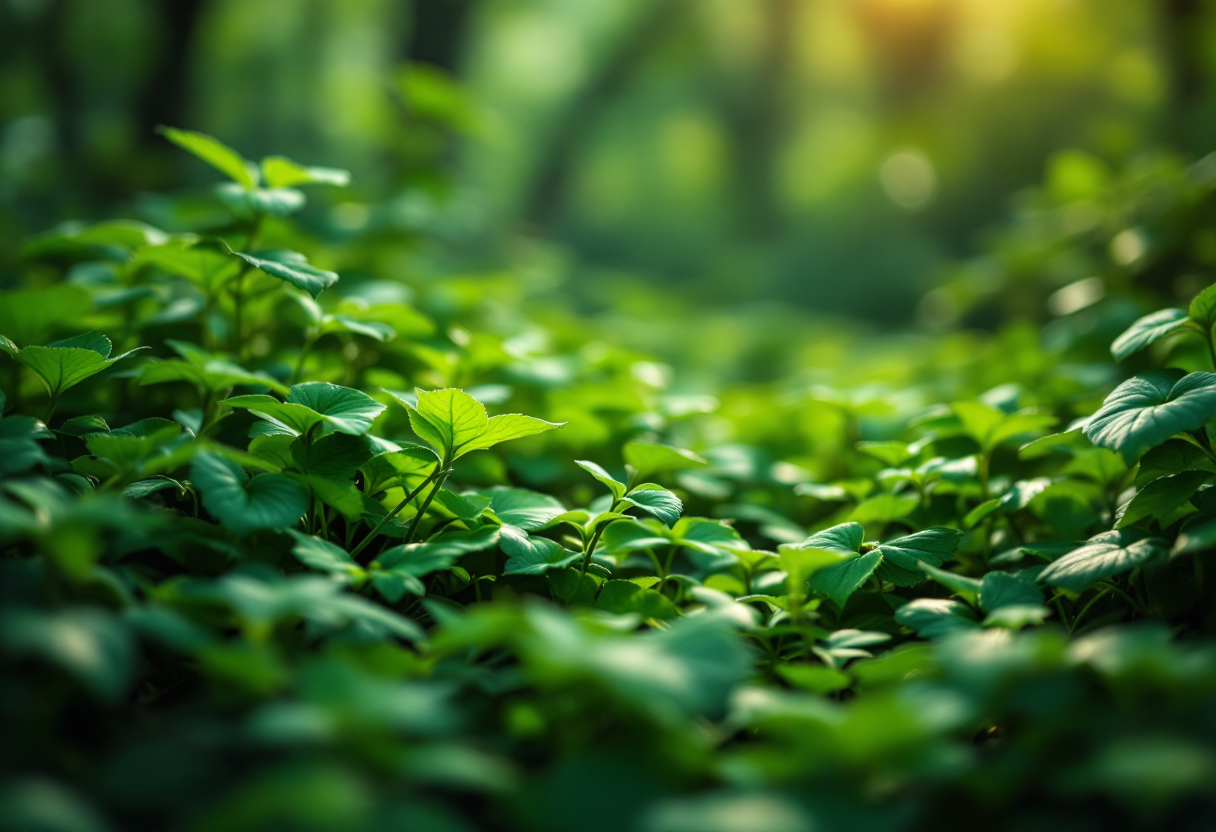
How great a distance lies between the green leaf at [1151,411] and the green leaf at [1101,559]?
16cm

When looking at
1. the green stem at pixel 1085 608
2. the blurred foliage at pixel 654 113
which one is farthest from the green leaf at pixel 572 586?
the blurred foliage at pixel 654 113

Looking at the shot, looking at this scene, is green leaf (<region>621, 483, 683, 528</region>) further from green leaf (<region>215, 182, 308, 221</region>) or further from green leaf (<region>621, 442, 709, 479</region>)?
green leaf (<region>215, 182, 308, 221</region>)

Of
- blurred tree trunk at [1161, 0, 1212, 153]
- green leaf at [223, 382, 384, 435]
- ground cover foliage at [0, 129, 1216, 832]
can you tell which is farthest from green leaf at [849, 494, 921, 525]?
blurred tree trunk at [1161, 0, 1212, 153]

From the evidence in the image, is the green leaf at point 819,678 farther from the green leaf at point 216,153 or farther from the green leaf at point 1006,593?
the green leaf at point 216,153

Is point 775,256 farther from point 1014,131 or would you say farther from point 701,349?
point 701,349

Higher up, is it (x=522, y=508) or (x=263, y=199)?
(x=263, y=199)

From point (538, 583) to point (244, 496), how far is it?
57 centimetres

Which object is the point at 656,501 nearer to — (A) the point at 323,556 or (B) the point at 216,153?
(A) the point at 323,556

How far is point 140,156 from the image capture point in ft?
15.4

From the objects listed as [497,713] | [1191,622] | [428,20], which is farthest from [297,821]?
[428,20]

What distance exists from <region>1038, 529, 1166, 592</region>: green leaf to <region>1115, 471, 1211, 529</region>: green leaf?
0.13 feet

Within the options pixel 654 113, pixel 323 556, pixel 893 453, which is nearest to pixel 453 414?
pixel 323 556

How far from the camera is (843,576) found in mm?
1276

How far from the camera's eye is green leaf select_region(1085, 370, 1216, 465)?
1151 millimetres
